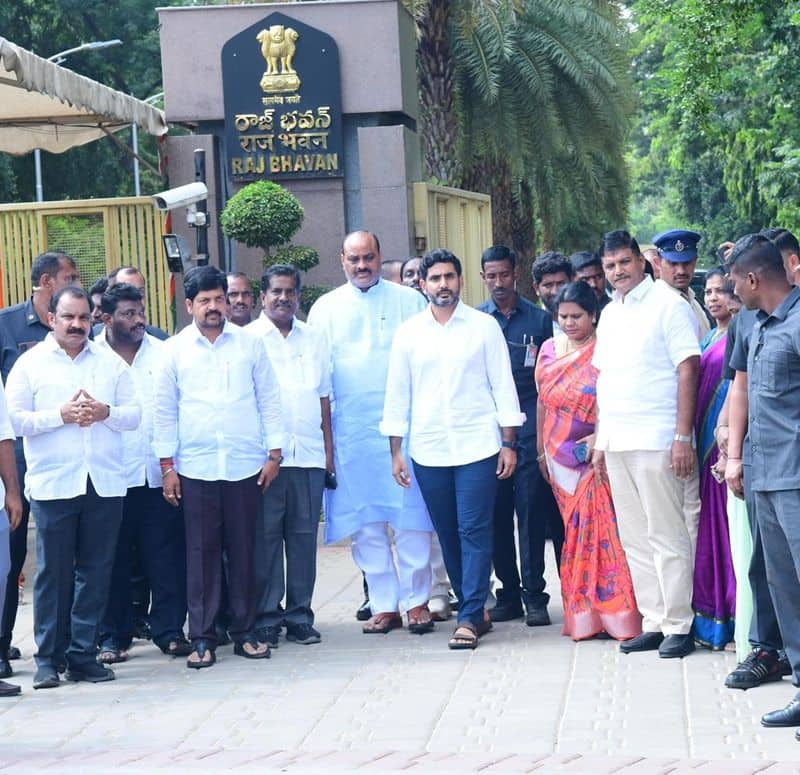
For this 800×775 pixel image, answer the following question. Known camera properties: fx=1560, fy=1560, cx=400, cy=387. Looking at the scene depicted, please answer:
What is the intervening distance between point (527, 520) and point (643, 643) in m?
1.13

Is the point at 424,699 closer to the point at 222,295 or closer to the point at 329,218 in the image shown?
the point at 222,295

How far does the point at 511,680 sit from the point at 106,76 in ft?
99.5

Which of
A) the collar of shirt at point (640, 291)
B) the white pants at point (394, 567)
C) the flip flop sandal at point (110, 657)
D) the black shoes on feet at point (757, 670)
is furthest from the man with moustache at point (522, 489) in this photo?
the flip flop sandal at point (110, 657)

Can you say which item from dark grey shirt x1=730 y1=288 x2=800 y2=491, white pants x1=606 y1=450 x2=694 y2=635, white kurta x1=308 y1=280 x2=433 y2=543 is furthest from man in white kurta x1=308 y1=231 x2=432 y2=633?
dark grey shirt x1=730 y1=288 x2=800 y2=491

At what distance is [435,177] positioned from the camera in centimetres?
2134

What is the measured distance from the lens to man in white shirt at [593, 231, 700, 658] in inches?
307

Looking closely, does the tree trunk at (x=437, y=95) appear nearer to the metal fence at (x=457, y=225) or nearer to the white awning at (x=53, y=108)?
the metal fence at (x=457, y=225)

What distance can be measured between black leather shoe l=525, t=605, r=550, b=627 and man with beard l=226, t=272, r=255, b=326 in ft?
7.93

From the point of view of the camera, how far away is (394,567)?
8.94 meters

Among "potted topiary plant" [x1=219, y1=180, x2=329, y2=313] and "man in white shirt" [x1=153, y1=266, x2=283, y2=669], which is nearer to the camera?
"man in white shirt" [x1=153, y1=266, x2=283, y2=669]

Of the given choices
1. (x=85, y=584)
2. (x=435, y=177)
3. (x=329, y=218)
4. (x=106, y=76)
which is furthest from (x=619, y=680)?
(x=106, y=76)

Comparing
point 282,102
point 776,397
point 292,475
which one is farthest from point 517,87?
point 776,397

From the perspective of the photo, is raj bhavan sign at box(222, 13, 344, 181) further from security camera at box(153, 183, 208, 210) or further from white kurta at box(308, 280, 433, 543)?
white kurta at box(308, 280, 433, 543)

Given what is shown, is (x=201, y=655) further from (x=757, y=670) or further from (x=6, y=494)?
(x=757, y=670)
